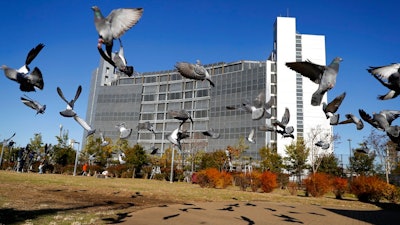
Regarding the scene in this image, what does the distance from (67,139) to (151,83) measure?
3874cm

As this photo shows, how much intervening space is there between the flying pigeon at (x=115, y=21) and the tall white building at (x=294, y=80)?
213 ft

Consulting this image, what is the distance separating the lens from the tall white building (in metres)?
69.6

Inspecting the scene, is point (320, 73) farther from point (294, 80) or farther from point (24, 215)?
point (294, 80)

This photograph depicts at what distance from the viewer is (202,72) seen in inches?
287

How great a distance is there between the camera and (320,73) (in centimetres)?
623

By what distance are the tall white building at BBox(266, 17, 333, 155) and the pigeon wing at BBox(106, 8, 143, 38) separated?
2555 inches

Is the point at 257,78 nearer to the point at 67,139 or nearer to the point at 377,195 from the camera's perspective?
the point at 67,139

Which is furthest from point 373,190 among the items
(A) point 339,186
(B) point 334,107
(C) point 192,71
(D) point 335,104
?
(C) point 192,71

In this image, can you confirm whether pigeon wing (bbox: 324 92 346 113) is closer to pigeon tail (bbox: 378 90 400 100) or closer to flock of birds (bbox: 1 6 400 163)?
flock of birds (bbox: 1 6 400 163)

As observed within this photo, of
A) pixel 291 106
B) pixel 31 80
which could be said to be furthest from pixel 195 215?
pixel 291 106

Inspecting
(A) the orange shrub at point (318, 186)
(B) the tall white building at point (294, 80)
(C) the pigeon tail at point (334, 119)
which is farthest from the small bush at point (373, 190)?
(B) the tall white building at point (294, 80)

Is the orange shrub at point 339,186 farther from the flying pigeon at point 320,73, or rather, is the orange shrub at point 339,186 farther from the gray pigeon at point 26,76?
the gray pigeon at point 26,76

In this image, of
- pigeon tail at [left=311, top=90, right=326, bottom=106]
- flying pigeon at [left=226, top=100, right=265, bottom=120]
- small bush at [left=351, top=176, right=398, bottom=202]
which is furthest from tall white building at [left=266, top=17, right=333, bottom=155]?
pigeon tail at [left=311, top=90, right=326, bottom=106]

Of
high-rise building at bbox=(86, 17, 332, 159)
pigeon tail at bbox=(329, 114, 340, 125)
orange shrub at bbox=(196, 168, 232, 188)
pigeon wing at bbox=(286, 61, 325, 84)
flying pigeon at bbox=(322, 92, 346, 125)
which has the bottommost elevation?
orange shrub at bbox=(196, 168, 232, 188)
